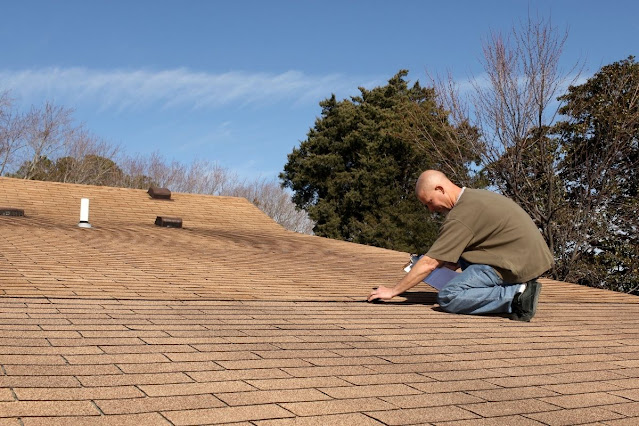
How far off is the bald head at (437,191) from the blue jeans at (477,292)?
1.54 feet

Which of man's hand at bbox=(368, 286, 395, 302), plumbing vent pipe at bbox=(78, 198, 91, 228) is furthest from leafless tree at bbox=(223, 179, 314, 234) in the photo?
man's hand at bbox=(368, 286, 395, 302)

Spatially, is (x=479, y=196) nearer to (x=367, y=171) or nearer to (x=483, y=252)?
(x=483, y=252)

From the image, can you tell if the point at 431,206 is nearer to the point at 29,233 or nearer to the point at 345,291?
the point at 345,291

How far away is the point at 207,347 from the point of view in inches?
112

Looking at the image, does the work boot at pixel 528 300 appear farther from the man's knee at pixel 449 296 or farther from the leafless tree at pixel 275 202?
the leafless tree at pixel 275 202

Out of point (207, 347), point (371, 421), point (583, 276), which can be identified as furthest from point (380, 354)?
point (583, 276)

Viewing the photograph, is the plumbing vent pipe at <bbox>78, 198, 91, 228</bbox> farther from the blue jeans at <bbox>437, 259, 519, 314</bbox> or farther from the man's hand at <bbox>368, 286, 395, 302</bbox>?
the blue jeans at <bbox>437, 259, 519, 314</bbox>

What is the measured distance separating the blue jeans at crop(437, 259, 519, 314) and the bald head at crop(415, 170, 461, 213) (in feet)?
1.54

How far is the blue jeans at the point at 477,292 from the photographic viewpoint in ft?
13.9

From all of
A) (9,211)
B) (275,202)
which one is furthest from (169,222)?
(275,202)

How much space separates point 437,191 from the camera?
4191 millimetres

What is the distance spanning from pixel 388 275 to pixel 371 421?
17.0 ft

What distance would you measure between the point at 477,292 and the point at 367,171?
65.2ft

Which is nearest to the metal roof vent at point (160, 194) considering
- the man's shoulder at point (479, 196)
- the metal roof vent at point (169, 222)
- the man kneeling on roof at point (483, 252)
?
the metal roof vent at point (169, 222)
